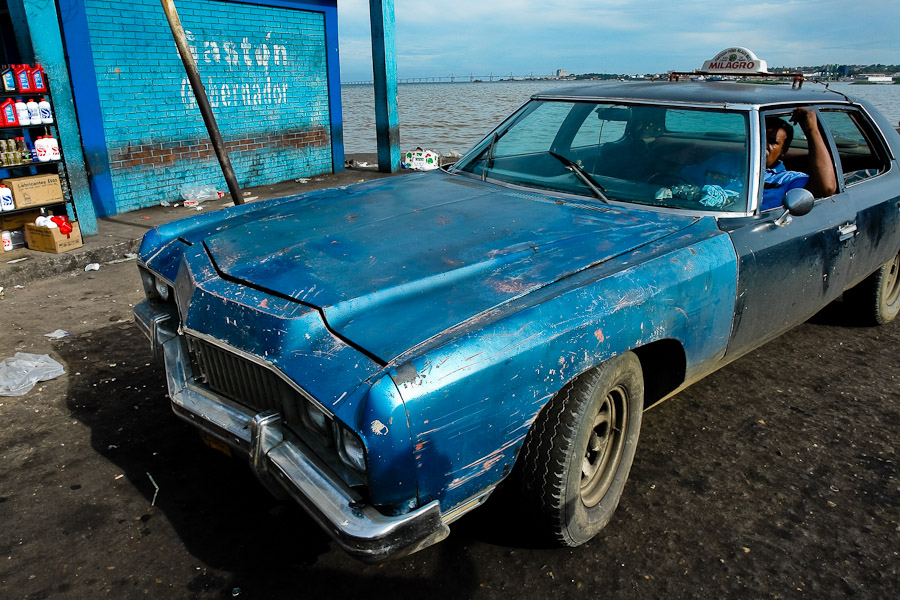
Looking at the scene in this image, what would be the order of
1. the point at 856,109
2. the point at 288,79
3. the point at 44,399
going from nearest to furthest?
the point at 44,399
the point at 856,109
the point at 288,79

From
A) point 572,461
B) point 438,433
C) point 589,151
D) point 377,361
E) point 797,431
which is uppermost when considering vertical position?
point 589,151

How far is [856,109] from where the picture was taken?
12.8 feet

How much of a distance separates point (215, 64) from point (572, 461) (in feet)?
25.7

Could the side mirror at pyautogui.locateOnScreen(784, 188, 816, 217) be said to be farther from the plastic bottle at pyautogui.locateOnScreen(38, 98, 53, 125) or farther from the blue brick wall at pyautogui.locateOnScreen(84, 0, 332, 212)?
the blue brick wall at pyautogui.locateOnScreen(84, 0, 332, 212)

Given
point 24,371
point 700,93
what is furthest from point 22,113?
point 700,93

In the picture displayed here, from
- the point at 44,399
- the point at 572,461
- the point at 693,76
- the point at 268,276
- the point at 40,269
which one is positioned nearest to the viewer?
the point at 572,461

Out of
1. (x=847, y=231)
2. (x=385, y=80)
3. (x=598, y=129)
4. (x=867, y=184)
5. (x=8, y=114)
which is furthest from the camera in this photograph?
(x=385, y=80)

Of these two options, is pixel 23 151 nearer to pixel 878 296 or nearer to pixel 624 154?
pixel 624 154

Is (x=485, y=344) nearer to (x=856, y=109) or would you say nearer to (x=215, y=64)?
(x=856, y=109)

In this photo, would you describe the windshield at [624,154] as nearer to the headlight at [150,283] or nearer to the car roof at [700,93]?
the car roof at [700,93]

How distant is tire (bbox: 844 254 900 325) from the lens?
13.9ft

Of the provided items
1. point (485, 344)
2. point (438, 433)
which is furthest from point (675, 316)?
point (438, 433)

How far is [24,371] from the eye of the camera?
145 inches

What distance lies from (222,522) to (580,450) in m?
1.43
